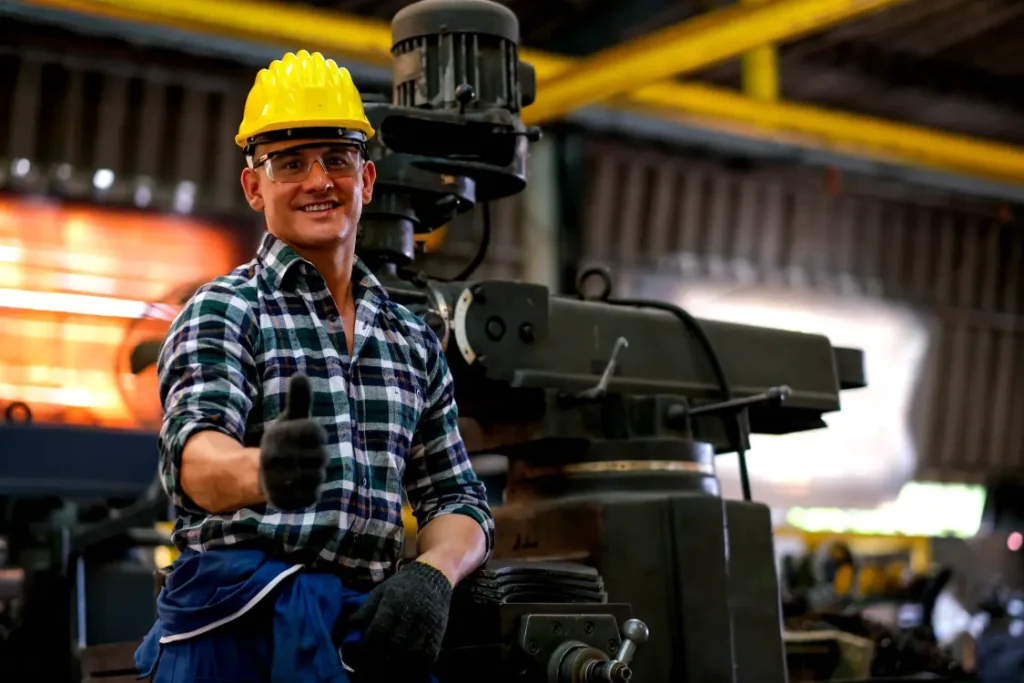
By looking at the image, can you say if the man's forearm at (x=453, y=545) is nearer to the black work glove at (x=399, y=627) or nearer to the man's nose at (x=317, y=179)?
the black work glove at (x=399, y=627)

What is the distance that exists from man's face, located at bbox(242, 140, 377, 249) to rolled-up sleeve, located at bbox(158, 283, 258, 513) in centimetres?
12

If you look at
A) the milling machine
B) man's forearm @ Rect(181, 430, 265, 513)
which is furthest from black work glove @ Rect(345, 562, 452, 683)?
the milling machine

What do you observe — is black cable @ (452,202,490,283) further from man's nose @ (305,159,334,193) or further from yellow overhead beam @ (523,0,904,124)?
yellow overhead beam @ (523,0,904,124)

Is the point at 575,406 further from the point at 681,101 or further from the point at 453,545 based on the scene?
the point at 681,101

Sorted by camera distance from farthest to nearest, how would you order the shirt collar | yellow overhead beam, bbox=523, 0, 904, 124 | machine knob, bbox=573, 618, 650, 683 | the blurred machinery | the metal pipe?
the metal pipe → yellow overhead beam, bbox=523, 0, 904, 124 → the blurred machinery → machine knob, bbox=573, 618, 650, 683 → the shirt collar

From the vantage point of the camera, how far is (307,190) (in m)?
1.58

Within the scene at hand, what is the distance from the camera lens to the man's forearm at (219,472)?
4.37 ft

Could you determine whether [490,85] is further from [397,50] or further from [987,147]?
[987,147]

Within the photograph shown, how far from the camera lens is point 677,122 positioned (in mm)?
5062

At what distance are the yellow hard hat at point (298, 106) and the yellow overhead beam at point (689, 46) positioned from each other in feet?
7.95

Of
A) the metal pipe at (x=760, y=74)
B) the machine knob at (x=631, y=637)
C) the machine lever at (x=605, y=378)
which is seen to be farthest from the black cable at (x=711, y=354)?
the metal pipe at (x=760, y=74)

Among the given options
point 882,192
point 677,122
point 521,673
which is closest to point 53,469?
point 521,673

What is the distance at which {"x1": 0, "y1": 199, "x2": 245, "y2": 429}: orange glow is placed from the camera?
4574 millimetres

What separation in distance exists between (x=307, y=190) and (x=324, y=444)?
1.38 feet
